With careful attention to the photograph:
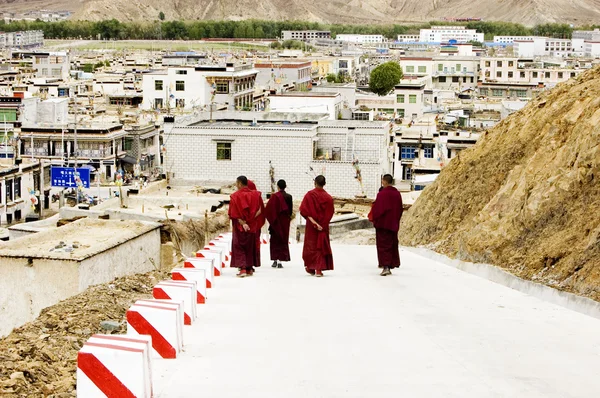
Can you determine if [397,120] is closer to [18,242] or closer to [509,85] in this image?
[509,85]

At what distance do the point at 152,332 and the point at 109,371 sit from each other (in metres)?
1.45

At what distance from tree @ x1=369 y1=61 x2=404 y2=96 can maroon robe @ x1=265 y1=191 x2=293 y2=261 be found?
2877 inches

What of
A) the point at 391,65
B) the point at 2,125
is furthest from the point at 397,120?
the point at 391,65

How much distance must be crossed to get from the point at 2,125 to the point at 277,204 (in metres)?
41.8

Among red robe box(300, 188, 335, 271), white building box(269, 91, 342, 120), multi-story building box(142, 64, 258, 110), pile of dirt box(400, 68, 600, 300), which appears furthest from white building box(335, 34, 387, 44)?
red robe box(300, 188, 335, 271)

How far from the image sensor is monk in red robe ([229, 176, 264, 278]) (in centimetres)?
1263

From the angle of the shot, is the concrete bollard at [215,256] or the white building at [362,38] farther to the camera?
the white building at [362,38]

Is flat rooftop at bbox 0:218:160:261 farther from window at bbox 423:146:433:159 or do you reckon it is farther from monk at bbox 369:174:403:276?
window at bbox 423:146:433:159

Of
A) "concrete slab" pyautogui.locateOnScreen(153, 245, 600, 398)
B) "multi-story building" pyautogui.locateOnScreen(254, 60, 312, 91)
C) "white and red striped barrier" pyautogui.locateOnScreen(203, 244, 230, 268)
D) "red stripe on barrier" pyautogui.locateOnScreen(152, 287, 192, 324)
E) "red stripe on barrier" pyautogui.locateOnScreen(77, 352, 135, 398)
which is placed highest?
"multi-story building" pyautogui.locateOnScreen(254, 60, 312, 91)

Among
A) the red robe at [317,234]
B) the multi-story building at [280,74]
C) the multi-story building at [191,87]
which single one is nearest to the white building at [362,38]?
the multi-story building at [280,74]

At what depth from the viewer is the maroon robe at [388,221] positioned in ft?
44.7

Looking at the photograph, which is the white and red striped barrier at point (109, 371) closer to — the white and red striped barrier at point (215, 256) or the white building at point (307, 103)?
the white and red striped barrier at point (215, 256)

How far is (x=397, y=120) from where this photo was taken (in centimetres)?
6091

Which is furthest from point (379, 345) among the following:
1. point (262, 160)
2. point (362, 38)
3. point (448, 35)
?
point (362, 38)
